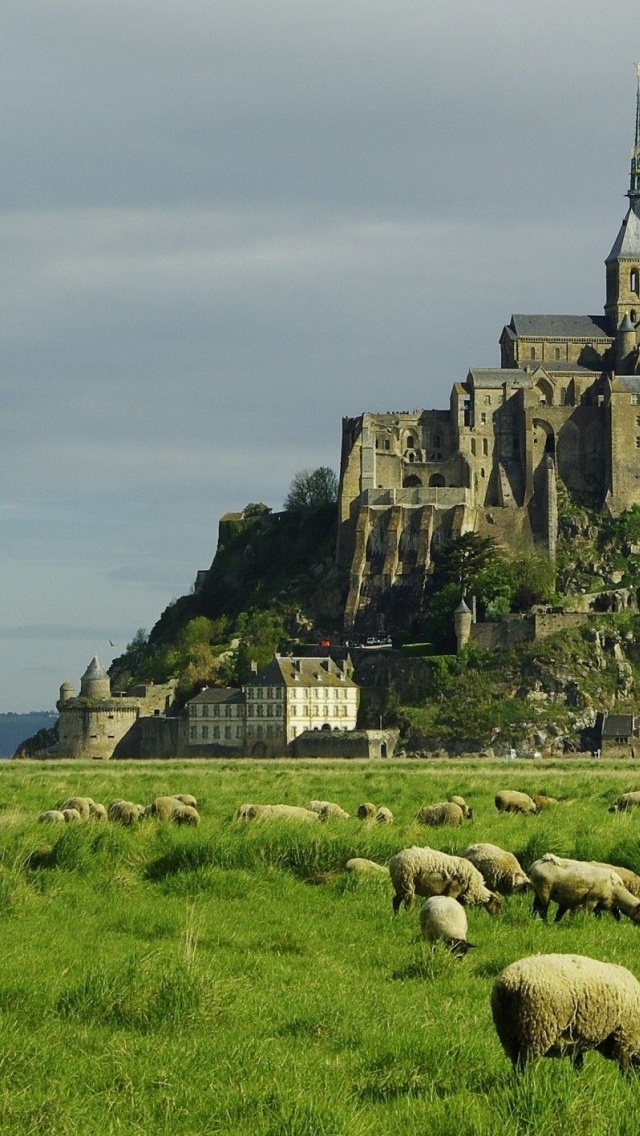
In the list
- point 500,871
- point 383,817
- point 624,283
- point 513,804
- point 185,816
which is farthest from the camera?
point 624,283

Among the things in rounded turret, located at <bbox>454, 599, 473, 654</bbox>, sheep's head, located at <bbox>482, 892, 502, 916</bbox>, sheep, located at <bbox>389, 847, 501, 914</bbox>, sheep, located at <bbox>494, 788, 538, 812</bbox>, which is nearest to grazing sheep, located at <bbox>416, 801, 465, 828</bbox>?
sheep, located at <bbox>494, 788, 538, 812</bbox>

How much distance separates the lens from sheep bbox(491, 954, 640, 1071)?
42.7 ft

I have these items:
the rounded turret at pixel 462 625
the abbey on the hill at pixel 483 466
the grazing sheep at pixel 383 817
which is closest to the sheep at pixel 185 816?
the grazing sheep at pixel 383 817

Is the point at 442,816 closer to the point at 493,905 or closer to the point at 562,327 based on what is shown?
the point at 493,905

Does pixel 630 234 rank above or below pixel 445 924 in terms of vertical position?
above

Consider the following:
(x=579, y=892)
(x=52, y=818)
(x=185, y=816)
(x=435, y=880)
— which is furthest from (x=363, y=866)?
(x=52, y=818)

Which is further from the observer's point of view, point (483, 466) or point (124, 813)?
point (483, 466)

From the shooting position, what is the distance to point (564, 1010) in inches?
513

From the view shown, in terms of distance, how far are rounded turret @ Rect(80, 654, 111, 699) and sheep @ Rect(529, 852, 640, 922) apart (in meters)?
88.1

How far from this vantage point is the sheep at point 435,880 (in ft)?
72.0

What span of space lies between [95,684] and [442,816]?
79586 mm

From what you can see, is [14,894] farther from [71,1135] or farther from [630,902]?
[71,1135]

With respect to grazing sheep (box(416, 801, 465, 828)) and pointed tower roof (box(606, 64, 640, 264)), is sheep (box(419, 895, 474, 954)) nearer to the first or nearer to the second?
grazing sheep (box(416, 801, 465, 828))

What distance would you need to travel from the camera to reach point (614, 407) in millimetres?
115000
